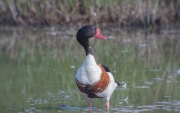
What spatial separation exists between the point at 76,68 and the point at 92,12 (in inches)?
279

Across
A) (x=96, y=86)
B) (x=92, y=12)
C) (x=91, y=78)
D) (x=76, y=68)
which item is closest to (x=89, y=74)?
(x=91, y=78)

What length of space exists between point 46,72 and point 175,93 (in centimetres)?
280

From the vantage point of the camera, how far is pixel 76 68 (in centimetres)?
948

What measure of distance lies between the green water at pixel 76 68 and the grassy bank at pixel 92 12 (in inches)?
41.1

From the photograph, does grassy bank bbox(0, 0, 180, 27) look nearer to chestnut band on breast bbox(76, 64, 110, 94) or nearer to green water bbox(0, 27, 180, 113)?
green water bbox(0, 27, 180, 113)

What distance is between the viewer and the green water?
6906 millimetres

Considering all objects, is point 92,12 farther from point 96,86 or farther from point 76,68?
point 96,86

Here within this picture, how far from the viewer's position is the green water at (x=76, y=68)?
22.7ft

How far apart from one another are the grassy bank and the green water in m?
1.04

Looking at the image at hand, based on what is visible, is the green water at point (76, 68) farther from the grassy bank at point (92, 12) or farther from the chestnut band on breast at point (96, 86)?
the grassy bank at point (92, 12)

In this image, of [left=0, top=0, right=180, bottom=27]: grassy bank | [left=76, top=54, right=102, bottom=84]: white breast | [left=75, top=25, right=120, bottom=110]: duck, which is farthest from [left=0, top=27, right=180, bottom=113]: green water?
[left=0, top=0, right=180, bottom=27]: grassy bank

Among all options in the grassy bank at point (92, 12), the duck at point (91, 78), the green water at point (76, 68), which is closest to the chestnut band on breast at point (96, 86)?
the duck at point (91, 78)

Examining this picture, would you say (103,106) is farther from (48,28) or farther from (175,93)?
(48,28)

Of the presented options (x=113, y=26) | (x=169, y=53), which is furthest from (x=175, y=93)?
(x=113, y=26)
